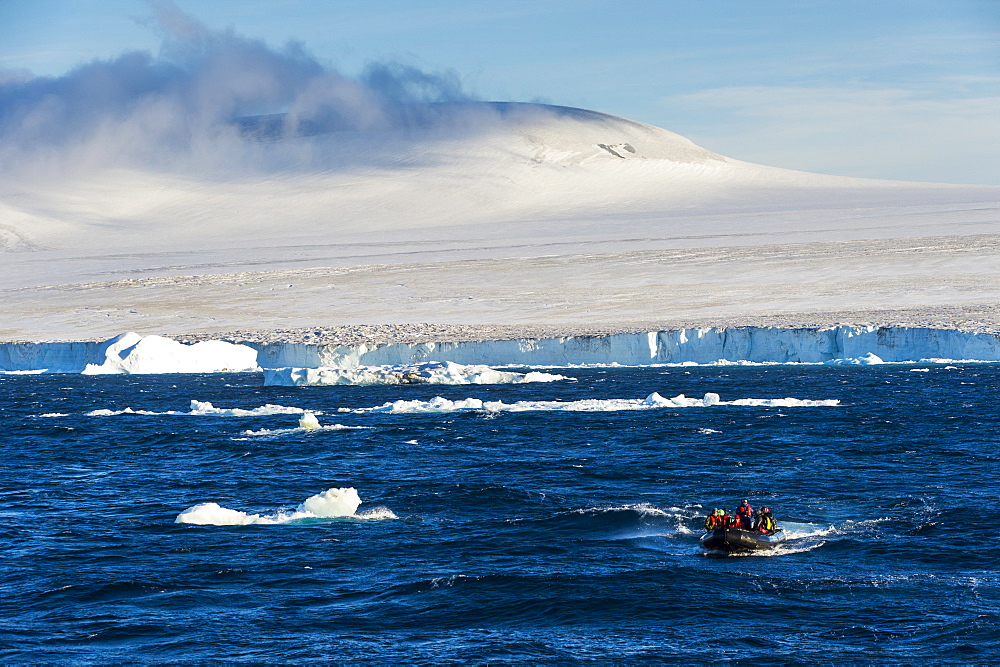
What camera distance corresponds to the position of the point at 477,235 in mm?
136125

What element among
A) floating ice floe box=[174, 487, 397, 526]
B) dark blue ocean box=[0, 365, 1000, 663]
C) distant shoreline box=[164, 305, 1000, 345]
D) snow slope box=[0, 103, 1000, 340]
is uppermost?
snow slope box=[0, 103, 1000, 340]

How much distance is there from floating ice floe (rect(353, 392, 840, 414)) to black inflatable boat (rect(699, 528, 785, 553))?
2384cm

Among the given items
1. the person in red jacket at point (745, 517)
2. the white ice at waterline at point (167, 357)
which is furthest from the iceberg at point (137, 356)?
the person in red jacket at point (745, 517)

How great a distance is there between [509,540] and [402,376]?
128 feet

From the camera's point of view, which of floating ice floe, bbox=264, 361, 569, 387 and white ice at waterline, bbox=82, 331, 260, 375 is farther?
white ice at waterline, bbox=82, 331, 260, 375

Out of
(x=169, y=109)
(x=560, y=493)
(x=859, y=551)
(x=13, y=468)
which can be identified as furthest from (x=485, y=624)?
(x=169, y=109)

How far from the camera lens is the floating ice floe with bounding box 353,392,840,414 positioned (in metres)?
46.2

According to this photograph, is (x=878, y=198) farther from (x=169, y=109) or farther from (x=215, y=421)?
(x=215, y=421)

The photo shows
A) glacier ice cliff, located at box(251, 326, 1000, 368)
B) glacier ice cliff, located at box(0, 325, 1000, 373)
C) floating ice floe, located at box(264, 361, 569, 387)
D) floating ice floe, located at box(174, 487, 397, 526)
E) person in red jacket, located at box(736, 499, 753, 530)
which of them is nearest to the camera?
person in red jacket, located at box(736, 499, 753, 530)

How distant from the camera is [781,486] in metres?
28.5

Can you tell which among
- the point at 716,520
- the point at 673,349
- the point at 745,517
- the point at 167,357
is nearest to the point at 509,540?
the point at 716,520

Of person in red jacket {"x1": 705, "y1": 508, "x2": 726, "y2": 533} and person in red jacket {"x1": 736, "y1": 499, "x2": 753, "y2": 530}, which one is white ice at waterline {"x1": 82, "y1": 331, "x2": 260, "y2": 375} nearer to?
person in red jacket {"x1": 705, "y1": 508, "x2": 726, "y2": 533}

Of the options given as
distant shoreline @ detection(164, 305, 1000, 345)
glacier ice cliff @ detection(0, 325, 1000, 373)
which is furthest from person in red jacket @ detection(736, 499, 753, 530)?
distant shoreline @ detection(164, 305, 1000, 345)

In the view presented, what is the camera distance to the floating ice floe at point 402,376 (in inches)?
2408
